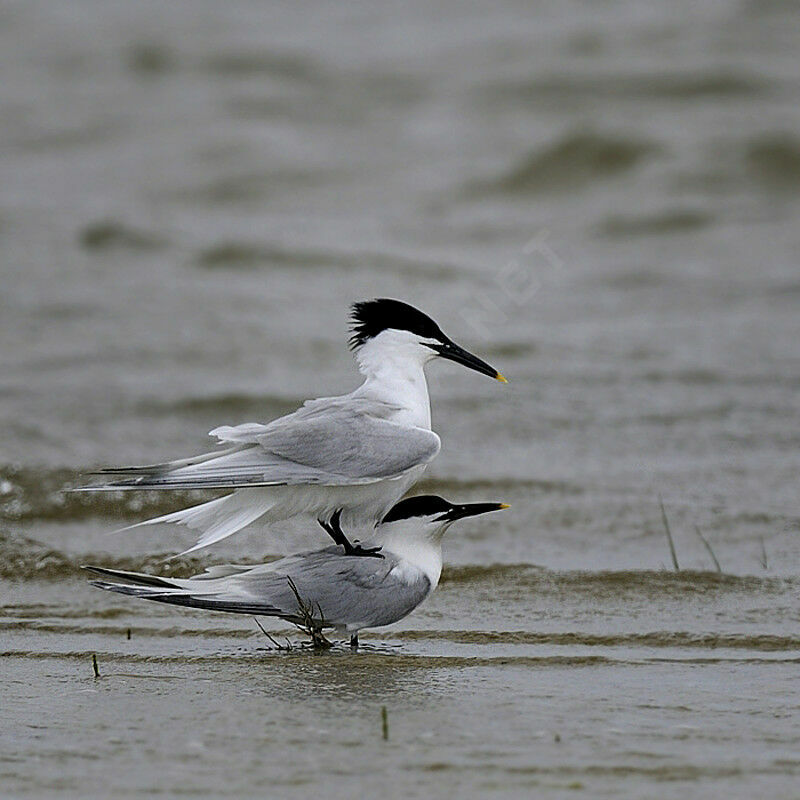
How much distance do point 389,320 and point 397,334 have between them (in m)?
0.06

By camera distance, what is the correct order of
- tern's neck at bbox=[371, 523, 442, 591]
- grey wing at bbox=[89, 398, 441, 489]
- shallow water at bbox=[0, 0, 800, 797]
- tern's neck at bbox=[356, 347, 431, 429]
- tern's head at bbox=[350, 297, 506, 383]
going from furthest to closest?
tern's head at bbox=[350, 297, 506, 383], tern's neck at bbox=[356, 347, 431, 429], tern's neck at bbox=[371, 523, 442, 591], grey wing at bbox=[89, 398, 441, 489], shallow water at bbox=[0, 0, 800, 797]

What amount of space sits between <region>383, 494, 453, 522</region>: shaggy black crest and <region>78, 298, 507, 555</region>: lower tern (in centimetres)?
6

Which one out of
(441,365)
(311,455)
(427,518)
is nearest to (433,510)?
(427,518)

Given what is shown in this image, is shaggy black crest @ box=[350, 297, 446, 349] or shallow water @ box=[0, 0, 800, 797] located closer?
shallow water @ box=[0, 0, 800, 797]

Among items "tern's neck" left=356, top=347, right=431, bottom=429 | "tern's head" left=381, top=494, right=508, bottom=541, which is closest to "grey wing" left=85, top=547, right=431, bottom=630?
"tern's head" left=381, top=494, right=508, bottom=541

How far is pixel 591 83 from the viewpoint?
55.5 feet

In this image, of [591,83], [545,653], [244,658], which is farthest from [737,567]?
[591,83]

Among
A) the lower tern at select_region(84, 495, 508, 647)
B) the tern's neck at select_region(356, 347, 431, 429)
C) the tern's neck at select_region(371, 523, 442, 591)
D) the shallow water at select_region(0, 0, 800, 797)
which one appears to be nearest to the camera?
the shallow water at select_region(0, 0, 800, 797)

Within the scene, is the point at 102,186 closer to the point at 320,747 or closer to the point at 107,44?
the point at 107,44

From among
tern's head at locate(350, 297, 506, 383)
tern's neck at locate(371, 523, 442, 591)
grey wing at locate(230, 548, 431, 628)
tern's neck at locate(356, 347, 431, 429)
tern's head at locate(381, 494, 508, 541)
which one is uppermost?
tern's head at locate(350, 297, 506, 383)

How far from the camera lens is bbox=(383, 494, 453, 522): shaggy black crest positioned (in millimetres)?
4777

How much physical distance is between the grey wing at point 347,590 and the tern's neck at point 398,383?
1.81 feet

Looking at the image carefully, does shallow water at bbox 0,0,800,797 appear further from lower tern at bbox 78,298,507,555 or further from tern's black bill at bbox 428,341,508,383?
tern's black bill at bbox 428,341,508,383

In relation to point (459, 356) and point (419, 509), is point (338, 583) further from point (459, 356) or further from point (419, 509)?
point (459, 356)
